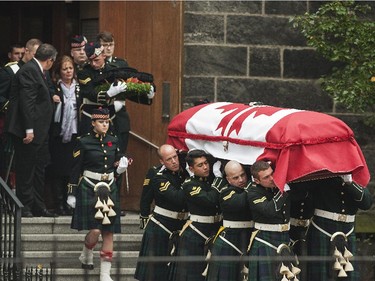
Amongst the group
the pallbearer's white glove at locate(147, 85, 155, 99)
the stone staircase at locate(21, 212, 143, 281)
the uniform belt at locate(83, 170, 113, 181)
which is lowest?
the stone staircase at locate(21, 212, 143, 281)

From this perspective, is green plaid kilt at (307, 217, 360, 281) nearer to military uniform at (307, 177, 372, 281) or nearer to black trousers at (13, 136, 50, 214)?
military uniform at (307, 177, 372, 281)

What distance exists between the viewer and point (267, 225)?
38.1 feet

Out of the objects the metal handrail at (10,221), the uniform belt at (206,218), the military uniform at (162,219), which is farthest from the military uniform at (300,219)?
the metal handrail at (10,221)

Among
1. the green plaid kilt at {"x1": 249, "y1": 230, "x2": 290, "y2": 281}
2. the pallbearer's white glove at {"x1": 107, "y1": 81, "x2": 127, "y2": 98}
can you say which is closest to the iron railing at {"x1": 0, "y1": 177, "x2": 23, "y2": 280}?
the pallbearer's white glove at {"x1": 107, "y1": 81, "x2": 127, "y2": 98}

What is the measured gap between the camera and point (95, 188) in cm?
1288

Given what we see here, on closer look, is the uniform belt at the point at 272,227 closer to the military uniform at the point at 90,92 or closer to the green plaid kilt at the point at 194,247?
the green plaid kilt at the point at 194,247

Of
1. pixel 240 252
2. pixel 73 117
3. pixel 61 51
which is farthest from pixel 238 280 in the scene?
pixel 61 51

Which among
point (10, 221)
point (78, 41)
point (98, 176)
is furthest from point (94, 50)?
point (10, 221)

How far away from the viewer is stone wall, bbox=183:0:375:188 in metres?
14.8

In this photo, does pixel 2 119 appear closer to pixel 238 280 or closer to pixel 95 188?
pixel 95 188

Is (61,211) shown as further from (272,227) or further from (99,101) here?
(272,227)

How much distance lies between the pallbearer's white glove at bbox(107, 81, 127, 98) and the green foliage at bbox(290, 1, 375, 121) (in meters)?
2.11

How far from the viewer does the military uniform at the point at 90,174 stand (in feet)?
42.3

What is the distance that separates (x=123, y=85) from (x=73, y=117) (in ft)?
3.52
